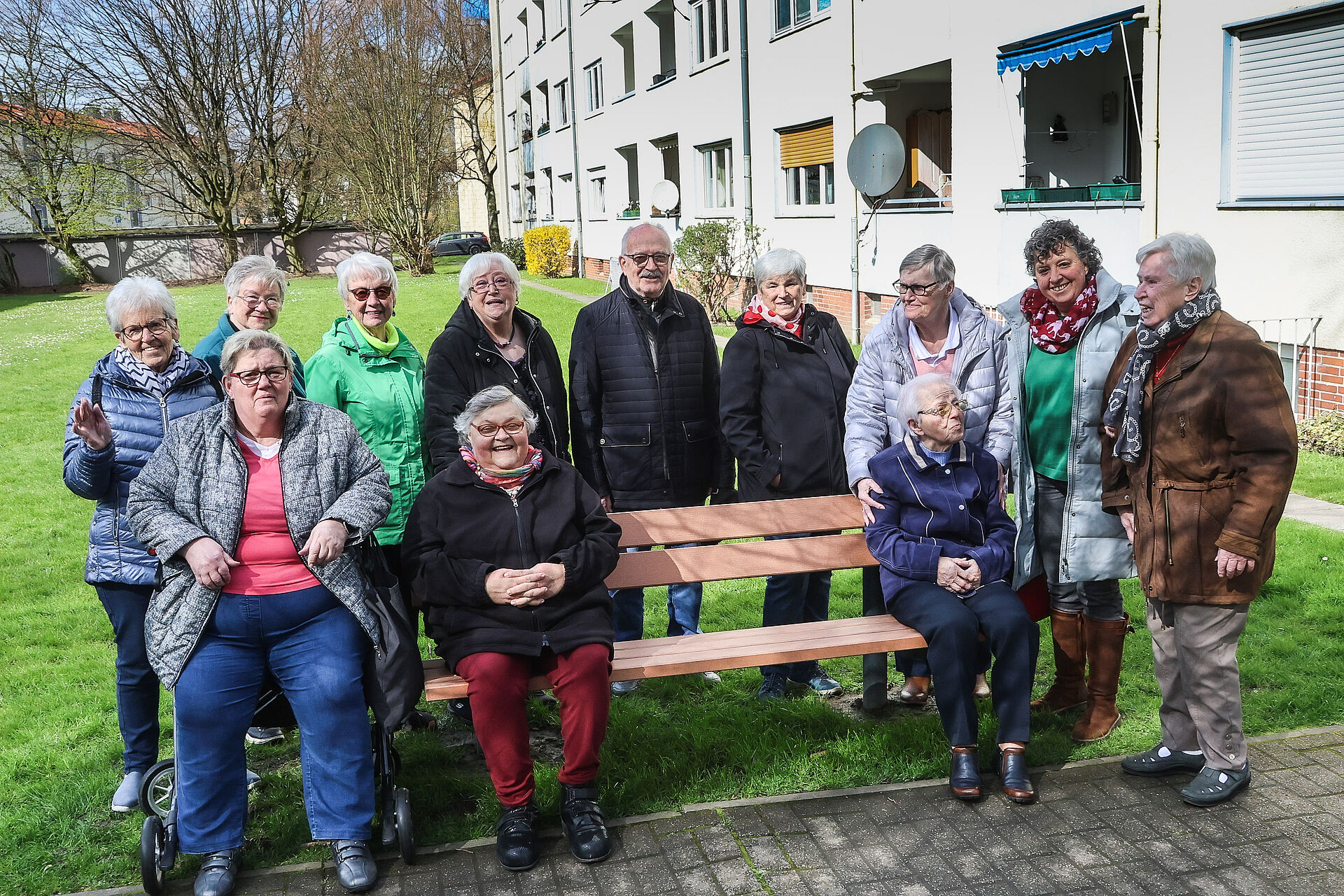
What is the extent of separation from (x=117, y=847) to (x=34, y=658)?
Answer: 8.07 feet

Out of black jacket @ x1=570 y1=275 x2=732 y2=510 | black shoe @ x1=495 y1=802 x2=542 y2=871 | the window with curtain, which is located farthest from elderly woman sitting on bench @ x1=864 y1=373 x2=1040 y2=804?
the window with curtain

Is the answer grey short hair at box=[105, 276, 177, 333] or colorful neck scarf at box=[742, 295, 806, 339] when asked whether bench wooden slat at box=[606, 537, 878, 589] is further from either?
grey short hair at box=[105, 276, 177, 333]

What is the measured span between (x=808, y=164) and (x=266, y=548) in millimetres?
17025

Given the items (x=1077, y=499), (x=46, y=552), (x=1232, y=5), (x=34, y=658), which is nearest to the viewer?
(x=1077, y=499)

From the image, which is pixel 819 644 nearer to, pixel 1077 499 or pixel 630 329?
pixel 1077 499

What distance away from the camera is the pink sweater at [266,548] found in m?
3.81

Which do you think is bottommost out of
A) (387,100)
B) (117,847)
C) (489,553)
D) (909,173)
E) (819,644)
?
(117,847)

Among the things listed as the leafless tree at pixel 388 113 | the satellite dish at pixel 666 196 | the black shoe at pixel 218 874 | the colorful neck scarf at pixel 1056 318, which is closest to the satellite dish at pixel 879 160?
the colorful neck scarf at pixel 1056 318

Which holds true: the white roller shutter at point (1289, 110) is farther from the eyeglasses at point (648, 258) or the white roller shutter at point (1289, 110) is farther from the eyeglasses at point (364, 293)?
the eyeglasses at point (364, 293)

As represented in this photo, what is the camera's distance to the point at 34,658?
5.91 meters

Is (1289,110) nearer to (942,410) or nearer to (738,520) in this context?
(942,410)

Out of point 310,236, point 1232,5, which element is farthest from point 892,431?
point 310,236

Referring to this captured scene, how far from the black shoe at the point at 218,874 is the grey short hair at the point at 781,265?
118 inches

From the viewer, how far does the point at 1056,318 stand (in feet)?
14.7
